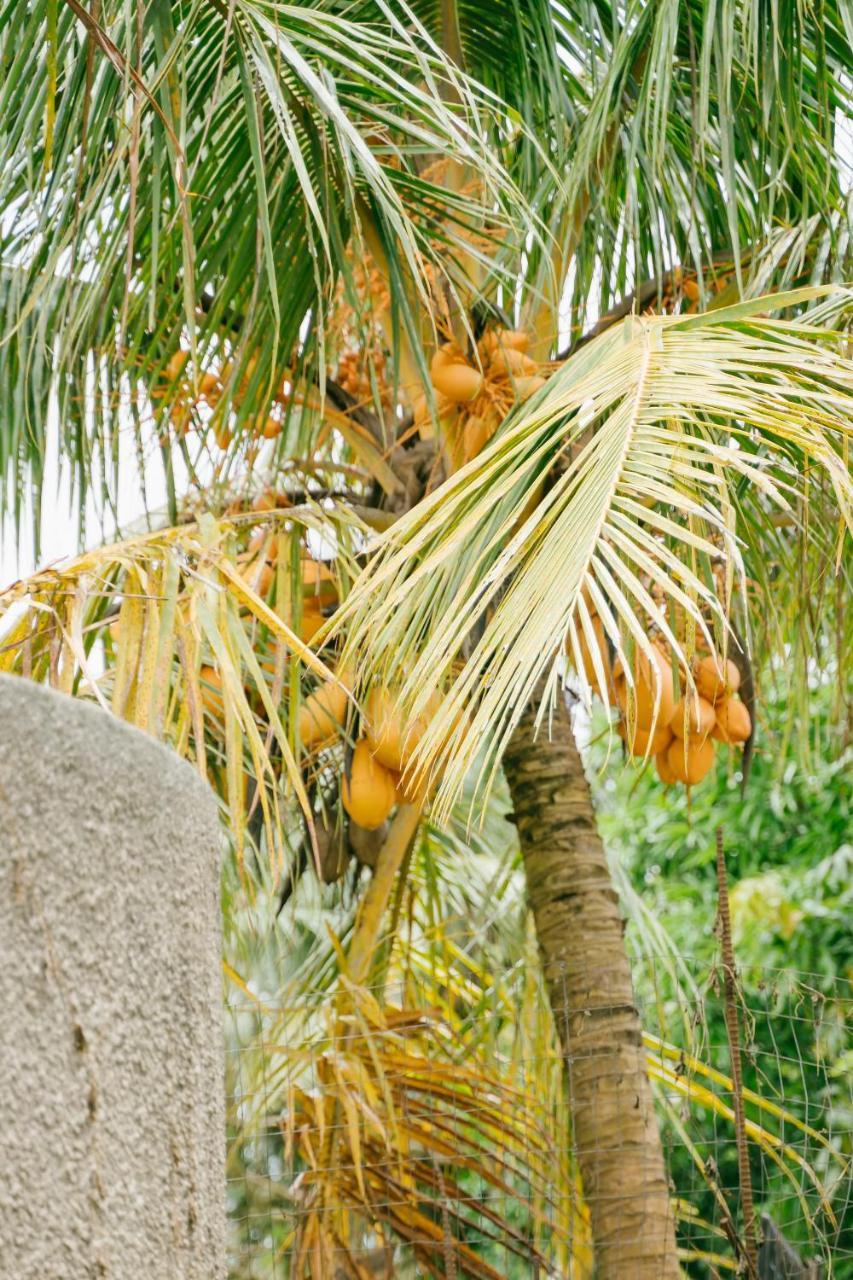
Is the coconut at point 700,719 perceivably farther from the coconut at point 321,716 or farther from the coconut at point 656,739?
the coconut at point 321,716

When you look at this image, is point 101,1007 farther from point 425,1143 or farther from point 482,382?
point 425,1143

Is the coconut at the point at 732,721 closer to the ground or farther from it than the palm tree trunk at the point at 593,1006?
farther from it

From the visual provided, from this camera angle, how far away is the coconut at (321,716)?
8.64 feet

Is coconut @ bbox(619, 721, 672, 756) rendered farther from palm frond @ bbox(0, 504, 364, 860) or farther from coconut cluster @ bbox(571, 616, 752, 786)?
palm frond @ bbox(0, 504, 364, 860)

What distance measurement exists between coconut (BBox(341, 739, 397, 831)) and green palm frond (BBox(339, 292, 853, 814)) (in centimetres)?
43

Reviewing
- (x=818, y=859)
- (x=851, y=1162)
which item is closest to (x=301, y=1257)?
(x=851, y=1162)

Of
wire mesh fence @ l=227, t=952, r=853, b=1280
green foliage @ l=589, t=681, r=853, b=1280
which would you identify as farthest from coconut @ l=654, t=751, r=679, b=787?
green foliage @ l=589, t=681, r=853, b=1280

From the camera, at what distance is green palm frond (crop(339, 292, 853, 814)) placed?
58.1 inches

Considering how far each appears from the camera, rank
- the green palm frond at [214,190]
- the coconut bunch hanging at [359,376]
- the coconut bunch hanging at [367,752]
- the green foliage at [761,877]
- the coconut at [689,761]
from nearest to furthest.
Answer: the green palm frond at [214,190] → the coconut bunch hanging at [367,752] → the coconut at [689,761] → the coconut bunch hanging at [359,376] → the green foliage at [761,877]

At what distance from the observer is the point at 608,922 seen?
274cm

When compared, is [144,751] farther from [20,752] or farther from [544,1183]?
[544,1183]

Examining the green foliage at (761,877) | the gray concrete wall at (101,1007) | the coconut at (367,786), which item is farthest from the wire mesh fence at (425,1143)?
the green foliage at (761,877)

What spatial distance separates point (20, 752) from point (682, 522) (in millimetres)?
1695

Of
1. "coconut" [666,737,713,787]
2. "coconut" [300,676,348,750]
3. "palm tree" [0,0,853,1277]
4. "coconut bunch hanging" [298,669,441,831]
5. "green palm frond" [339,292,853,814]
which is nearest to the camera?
"green palm frond" [339,292,853,814]
